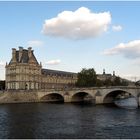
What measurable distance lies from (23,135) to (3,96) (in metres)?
60.7

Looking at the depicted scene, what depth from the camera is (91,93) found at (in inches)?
3538

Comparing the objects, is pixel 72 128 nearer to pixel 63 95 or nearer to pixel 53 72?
pixel 63 95

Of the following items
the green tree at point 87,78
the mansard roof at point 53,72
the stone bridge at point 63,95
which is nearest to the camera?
the stone bridge at point 63,95

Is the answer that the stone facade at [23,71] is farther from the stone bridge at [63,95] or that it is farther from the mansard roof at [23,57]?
the stone bridge at [63,95]

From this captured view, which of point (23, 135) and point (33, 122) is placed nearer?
point (23, 135)

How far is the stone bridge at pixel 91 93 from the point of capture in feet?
262

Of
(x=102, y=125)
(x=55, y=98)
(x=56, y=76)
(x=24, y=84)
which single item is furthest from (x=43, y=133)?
(x=56, y=76)

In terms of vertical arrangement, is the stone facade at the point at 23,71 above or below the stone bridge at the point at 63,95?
above

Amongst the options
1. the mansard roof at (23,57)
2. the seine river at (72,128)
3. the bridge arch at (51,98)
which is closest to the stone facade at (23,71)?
the mansard roof at (23,57)

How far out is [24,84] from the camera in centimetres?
11644

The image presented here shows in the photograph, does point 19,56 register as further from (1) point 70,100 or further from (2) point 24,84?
(1) point 70,100

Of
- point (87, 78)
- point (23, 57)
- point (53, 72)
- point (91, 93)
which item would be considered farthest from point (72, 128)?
point (53, 72)

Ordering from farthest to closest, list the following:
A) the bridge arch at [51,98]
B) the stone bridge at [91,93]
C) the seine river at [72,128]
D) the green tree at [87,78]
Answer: the green tree at [87,78] < the bridge arch at [51,98] < the stone bridge at [91,93] < the seine river at [72,128]

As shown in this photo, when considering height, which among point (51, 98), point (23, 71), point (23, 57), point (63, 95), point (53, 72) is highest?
point (23, 57)
